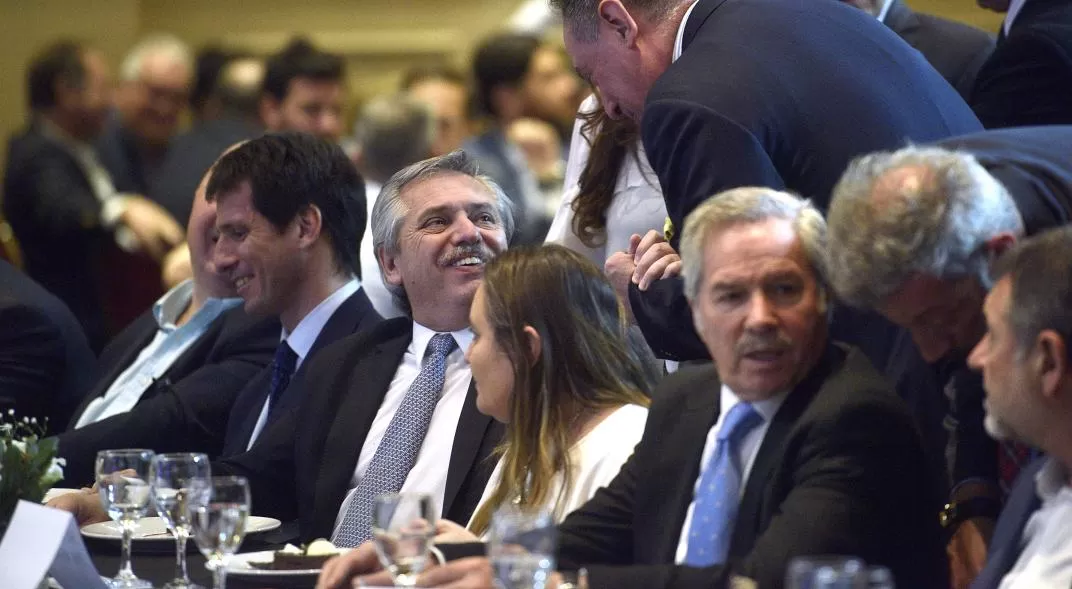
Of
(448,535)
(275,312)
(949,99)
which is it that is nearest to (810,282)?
(448,535)

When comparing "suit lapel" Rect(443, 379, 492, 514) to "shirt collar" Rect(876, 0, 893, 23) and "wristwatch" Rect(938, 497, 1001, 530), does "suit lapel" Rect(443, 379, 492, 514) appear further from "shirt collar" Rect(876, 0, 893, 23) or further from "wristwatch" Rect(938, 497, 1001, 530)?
"shirt collar" Rect(876, 0, 893, 23)

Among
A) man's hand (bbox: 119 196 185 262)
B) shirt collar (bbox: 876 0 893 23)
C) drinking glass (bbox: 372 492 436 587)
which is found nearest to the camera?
drinking glass (bbox: 372 492 436 587)

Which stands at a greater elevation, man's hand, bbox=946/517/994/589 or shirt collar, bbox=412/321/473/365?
shirt collar, bbox=412/321/473/365

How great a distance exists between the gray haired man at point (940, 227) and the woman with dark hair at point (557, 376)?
655 mm

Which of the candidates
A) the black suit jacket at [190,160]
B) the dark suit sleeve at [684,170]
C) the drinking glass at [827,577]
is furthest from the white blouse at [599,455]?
the black suit jacket at [190,160]

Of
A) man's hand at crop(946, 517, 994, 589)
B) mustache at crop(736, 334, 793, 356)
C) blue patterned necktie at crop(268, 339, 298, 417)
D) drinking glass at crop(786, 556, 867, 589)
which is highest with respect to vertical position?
drinking glass at crop(786, 556, 867, 589)

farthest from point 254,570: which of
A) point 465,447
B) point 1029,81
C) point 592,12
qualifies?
point 1029,81

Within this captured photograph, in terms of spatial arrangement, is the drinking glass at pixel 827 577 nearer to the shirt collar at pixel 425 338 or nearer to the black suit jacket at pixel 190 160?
the shirt collar at pixel 425 338

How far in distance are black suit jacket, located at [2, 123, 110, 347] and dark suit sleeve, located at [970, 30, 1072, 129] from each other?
4238mm

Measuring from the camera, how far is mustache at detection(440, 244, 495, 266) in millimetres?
3646

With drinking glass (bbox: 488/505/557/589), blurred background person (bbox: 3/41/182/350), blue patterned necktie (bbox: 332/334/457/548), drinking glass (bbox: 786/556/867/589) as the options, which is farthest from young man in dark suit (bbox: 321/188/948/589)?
blurred background person (bbox: 3/41/182/350)

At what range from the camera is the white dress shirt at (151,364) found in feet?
14.9

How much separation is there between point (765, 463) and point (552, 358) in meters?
0.62

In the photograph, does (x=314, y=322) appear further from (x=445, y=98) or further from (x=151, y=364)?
(x=445, y=98)
